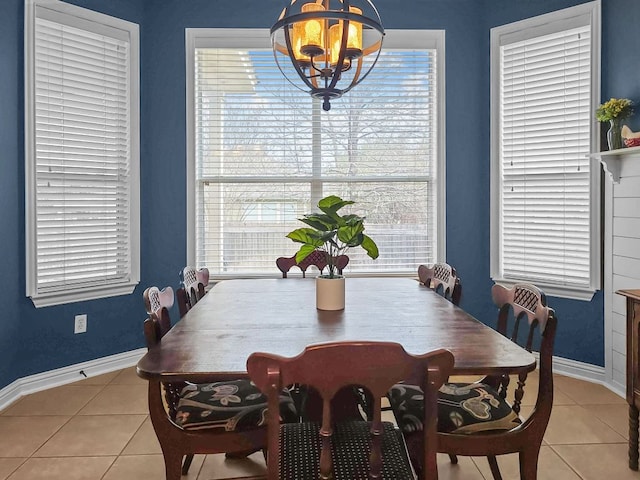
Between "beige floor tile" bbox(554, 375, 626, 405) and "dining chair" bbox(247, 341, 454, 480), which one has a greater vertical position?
"dining chair" bbox(247, 341, 454, 480)

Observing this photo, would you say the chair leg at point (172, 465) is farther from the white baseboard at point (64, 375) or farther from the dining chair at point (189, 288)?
the white baseboard at point (64, 375)

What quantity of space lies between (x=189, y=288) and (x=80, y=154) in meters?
1.68

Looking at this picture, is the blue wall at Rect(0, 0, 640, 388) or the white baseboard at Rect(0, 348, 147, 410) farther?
the blue wall at Rect(0, 0, 640, 388)

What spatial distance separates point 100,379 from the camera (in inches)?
132

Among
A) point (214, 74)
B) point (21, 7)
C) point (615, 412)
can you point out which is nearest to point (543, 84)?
point (615, 412)

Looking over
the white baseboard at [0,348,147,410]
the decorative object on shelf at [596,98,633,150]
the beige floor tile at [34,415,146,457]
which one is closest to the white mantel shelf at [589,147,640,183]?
the decorative object on shelf at [596,98,633,150]

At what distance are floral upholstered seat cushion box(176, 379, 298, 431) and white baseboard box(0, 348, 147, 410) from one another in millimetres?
1788

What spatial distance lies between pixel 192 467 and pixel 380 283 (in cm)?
137

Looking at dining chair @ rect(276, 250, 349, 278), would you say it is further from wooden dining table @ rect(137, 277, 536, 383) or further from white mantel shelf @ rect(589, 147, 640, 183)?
white mantel shelf @ rect(589, 147, 640, 183)

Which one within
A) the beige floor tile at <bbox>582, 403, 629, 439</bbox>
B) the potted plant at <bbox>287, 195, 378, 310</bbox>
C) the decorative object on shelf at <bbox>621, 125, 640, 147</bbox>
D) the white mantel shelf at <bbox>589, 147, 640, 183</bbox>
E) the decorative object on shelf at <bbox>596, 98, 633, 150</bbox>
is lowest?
the beige floor tile at <bbox>582, 403, 629, 439</bbox>

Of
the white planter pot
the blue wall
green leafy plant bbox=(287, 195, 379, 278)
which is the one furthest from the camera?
the blue wall

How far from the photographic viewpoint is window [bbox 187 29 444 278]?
3.77m

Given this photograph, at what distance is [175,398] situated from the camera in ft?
6.08

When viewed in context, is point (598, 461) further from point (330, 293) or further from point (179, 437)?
point (179, 437)
